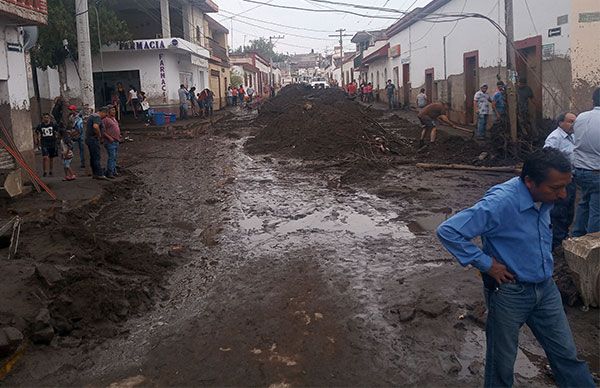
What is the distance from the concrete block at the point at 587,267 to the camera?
5238 mm

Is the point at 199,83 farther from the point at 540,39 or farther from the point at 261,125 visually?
the point at 540,39

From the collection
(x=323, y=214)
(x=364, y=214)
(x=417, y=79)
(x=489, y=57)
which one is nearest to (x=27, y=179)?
(x=323, y=214)

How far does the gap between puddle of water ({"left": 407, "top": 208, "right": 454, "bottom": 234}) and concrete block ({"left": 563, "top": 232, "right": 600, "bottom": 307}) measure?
3.02m

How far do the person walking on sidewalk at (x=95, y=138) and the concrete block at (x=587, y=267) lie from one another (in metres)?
10.3

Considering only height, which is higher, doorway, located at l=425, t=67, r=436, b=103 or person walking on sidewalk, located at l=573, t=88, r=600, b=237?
doorway, located at l=425, t=67, r=436, b=103

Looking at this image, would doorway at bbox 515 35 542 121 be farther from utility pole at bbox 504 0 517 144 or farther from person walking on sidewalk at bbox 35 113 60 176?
person walking on sidewalk at bbox 35 113 60 176

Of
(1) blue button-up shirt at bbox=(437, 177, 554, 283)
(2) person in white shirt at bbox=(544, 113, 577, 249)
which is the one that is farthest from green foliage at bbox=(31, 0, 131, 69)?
(1) blue button-up shirt at bbox=(437, 177, 554, 283)

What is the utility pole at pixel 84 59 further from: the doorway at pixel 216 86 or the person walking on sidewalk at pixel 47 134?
the doorway at pixel 216 86

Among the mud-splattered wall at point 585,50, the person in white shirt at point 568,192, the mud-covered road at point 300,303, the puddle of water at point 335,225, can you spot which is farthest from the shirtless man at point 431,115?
the person in white shirt at point 568,192

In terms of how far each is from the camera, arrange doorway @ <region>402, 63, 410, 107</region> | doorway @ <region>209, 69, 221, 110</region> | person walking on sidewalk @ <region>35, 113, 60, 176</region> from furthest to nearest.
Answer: doorway @ <region>209, 69, 221, 110</region>
doorway @ <region>402, 63, 410, 107</region>
person walking on sidewalk @ <region>35, 113, 60, 176</region>

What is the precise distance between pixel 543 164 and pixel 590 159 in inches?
138

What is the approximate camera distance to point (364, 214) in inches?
376

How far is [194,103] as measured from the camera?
31.4m

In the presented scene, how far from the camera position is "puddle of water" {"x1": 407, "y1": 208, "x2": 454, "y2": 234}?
8453mm
